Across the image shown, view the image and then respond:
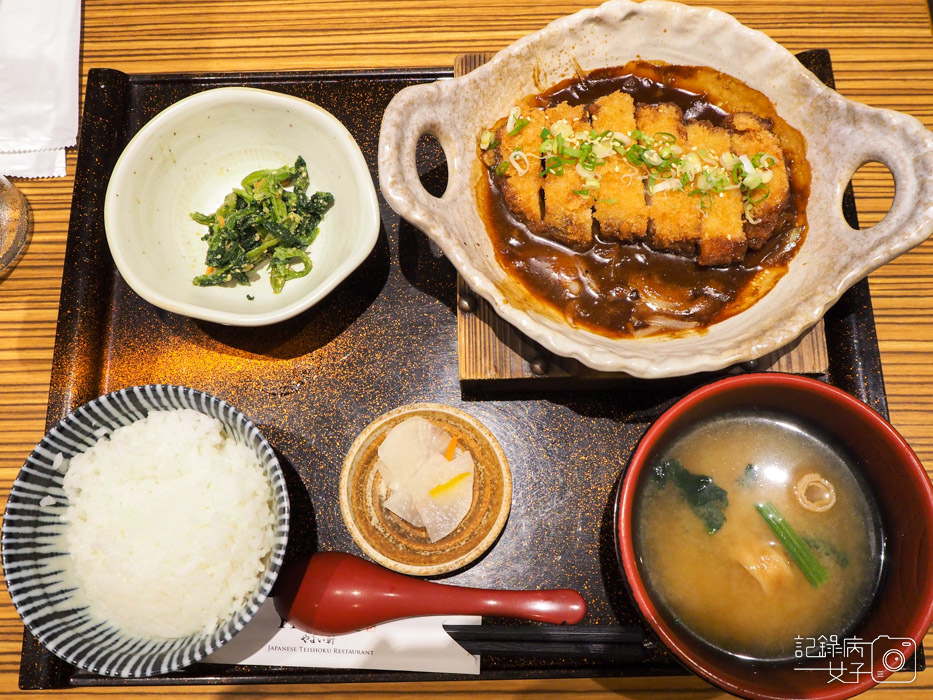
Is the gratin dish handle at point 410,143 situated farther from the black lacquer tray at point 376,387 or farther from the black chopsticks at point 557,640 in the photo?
the black chopsticks at point 557,640

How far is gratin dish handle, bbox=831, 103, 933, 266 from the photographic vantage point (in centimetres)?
163

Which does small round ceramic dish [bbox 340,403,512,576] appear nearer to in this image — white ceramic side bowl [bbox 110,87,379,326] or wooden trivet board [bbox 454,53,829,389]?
wooden trivet board [bbox 454,53,829,389]

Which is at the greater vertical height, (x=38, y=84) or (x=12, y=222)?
(x=38, y=84)

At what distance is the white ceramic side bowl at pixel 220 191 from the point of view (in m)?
1.90

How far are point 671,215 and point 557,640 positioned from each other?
4.45ft

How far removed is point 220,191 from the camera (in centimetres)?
224

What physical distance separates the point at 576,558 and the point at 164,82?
233 cm

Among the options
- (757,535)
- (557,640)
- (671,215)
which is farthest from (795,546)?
(671,215)

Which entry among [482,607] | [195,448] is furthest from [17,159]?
[482,607]

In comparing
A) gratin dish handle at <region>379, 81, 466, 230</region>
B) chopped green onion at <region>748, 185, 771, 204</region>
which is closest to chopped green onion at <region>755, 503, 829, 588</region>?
chopped green onion at <region>748, 185, 771, 204</region>

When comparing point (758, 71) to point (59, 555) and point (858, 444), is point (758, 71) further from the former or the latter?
point (59, 555)

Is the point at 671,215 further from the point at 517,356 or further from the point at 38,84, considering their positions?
the point at 38,84

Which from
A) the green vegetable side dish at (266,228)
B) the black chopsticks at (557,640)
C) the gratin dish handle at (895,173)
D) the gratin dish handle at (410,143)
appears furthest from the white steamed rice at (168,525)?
the gratin dish handle at (895,173)

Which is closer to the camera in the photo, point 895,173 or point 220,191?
point 895,173
